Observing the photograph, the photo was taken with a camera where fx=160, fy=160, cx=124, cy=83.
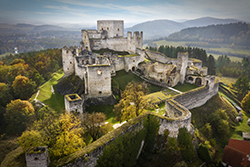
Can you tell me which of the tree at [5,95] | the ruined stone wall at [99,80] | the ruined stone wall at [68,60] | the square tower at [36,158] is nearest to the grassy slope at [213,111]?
the ruined stone wall at [99,80]

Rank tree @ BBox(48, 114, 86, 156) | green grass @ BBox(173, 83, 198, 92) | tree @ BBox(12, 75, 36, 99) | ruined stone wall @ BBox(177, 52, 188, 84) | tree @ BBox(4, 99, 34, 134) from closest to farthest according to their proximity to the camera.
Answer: tree @ BBox(48, 114, 86, 156) < tree @ BBox(4, 99, 34, 134) < green grass @ BBox(173, 83, 198, 92) < tree @ BBox(12, 75, 36, 99) < ruined stone wall @ BBox(177, 52, 188, 84)

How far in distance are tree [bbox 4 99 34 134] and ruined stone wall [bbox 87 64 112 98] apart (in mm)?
14250

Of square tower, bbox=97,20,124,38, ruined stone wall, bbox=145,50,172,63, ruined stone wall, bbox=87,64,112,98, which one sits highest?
square tower, bbox=97,20,124,38

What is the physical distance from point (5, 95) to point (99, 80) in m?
27.9


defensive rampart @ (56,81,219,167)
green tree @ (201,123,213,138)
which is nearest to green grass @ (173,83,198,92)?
defensive rampart @ (56,81,219,167)

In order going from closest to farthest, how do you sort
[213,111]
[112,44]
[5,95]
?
[213,111] → [5,95] → [112,44]

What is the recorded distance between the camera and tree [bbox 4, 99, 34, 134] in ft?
110

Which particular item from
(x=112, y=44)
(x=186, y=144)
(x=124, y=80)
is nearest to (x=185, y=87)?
(x=124, y=80)

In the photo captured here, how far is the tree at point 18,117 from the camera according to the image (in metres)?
33.7

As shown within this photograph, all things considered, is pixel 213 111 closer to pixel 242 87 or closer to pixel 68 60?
pixel 242 87

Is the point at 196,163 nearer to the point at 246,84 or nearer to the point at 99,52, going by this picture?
the point at 99,52

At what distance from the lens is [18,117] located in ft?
111

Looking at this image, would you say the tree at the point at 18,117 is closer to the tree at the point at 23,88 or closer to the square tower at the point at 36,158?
the tree at the point at 23,88

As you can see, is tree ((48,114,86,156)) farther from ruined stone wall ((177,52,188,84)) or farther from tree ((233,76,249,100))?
tree ((233,76,249,100))
